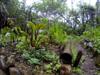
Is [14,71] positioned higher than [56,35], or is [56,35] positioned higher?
[56,35]

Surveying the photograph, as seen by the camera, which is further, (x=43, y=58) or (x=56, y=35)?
(x=56, y=35)

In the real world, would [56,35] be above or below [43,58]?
above

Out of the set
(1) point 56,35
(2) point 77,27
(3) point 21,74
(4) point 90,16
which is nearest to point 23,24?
(1) point 56,35

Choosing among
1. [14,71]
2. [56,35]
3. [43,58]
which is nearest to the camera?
[14,71]

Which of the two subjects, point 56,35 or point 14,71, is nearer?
point 14,71

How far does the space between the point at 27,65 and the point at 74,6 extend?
39.0 feet

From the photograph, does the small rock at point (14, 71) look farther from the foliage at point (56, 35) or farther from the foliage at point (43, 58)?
the foliage at point (56, 35)

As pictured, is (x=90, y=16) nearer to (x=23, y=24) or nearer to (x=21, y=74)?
(x=23, y=24)

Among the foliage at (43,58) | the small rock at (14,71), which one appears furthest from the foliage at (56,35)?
the small rock at (14,71)

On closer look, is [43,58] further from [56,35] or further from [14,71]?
[56,35]

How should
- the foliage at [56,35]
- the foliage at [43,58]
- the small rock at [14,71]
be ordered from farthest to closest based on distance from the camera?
1. the foliage at [56,35]
2. the foliage at [43,58]
3. the small rock at [14,71]

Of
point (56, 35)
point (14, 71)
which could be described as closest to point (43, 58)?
point (14, 71)

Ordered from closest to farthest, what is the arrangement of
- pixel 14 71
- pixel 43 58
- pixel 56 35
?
1. pixel 14 71
2. pixel 43 58
3. pixel 56 35

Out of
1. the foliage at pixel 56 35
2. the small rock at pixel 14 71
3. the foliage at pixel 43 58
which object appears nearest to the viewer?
the small rock at pixel 14 71
